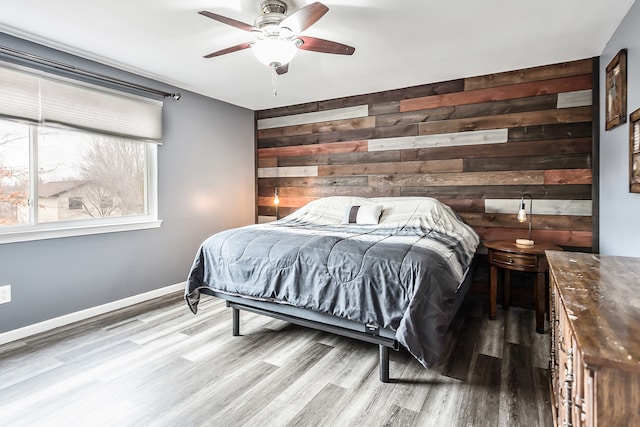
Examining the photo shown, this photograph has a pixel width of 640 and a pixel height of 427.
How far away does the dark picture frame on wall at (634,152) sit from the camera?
1.89 metres

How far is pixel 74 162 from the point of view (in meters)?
2.99

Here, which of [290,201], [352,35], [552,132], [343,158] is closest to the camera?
[352,35]

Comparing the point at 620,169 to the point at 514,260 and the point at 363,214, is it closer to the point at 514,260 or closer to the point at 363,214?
the point at 514,260

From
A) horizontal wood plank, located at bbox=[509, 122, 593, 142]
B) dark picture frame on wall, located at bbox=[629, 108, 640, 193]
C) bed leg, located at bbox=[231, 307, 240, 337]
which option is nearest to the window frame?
bed leg, located at bbox=[231, 307, 240, 337]

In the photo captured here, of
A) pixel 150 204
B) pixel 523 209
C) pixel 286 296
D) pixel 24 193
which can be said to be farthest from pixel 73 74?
pixel 523 209

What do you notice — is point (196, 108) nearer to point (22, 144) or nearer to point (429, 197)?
point (22, 144)

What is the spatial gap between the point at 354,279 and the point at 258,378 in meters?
0.84

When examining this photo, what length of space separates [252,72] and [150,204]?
5.63 ft

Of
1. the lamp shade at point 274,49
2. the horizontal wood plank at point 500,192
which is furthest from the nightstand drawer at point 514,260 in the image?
the lamp shade at point 274,49

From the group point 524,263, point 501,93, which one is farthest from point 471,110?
point 524,263

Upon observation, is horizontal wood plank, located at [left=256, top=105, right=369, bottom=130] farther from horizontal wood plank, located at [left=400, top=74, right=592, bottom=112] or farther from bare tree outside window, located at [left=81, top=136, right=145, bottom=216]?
bare tree outside window, located at [left=81, top=136, right=145, bottom=216]

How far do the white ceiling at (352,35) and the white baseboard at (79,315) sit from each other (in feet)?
7.18

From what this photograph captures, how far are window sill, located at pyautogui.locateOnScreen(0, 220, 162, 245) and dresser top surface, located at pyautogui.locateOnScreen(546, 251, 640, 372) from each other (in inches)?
132

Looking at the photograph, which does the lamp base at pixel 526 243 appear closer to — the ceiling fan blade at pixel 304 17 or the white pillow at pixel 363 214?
the white pillow at pixel 363 214
